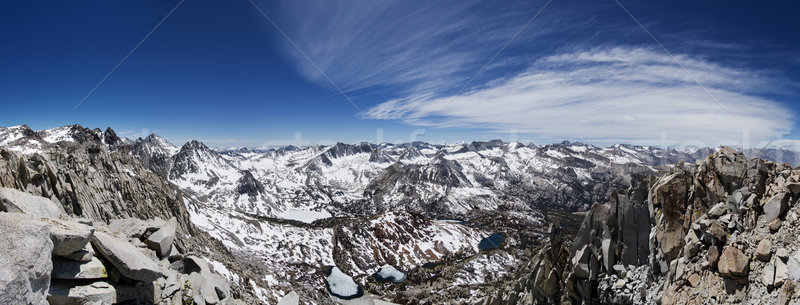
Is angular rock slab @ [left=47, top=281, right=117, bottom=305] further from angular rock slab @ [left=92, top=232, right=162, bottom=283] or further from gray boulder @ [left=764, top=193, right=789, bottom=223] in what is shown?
gray boulder @ [left=764, top=193, right=789, bottom=223]

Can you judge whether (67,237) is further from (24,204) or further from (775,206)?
(775,206)

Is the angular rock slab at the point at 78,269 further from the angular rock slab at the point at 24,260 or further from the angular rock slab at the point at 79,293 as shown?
the angular rock slab at the point at 24,260

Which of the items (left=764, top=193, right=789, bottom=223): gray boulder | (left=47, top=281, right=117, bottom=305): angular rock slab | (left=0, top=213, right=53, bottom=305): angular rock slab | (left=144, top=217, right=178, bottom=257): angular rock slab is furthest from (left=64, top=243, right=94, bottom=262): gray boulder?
(left=764, top=193, right=789, bottom=223): gray boulder

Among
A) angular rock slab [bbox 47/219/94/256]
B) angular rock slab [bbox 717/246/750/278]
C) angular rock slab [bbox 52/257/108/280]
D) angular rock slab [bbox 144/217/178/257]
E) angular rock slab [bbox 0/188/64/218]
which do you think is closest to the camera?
angular rock slab [bbox 47/219/94/256]

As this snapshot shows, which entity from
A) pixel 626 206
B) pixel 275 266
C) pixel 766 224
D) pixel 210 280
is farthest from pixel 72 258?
pixel 275 266

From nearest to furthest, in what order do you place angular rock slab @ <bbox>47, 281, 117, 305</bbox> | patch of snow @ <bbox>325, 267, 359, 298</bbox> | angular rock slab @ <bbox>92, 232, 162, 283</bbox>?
1. angular rock slab @ <bbox>47, 281, 117, 305</bbox>
2. angular rock slab @ <bbox>92, 232, 162, 283</bbox>
3. patch of snow @ <bbox>325, 267, 359, 298</bbox>

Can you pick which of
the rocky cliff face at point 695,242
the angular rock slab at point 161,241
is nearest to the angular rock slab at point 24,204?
the angular rock slab at point 161,241

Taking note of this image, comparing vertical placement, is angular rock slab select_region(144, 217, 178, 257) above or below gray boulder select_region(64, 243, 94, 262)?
below
